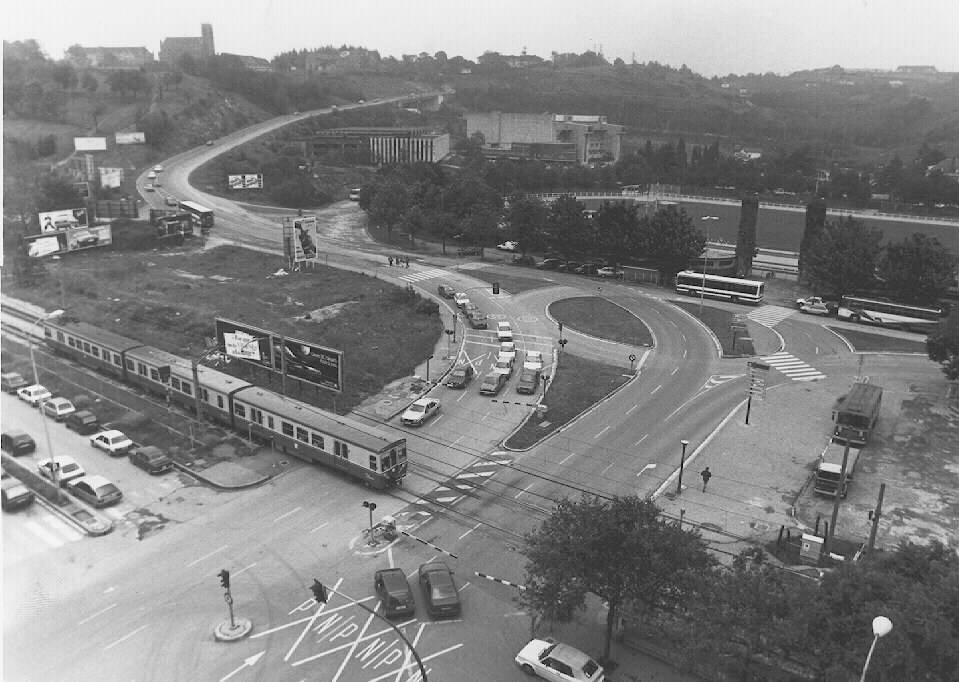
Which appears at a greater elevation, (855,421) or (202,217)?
(202,217)

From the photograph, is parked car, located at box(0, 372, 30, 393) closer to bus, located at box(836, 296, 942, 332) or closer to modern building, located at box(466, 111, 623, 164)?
bus, located at box(836, 296, 942, 332)

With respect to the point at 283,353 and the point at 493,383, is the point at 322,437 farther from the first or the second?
the point at 493,383

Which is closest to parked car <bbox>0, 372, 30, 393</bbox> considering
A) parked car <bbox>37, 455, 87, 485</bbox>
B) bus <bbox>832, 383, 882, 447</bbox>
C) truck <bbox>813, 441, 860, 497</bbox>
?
parked car <bbox>37, 455, 87, 485</bbox>

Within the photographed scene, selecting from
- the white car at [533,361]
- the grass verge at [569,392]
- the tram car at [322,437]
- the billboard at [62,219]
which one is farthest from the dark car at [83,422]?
the billboard at [62,219]

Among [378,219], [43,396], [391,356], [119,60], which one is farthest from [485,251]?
[119,60]

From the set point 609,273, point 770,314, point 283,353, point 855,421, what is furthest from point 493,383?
point 609,273

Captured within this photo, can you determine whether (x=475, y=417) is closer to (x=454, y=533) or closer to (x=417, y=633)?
(x=454, y=533)

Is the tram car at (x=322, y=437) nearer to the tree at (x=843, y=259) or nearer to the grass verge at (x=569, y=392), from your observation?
the grass verge at (x=569, y=392)
